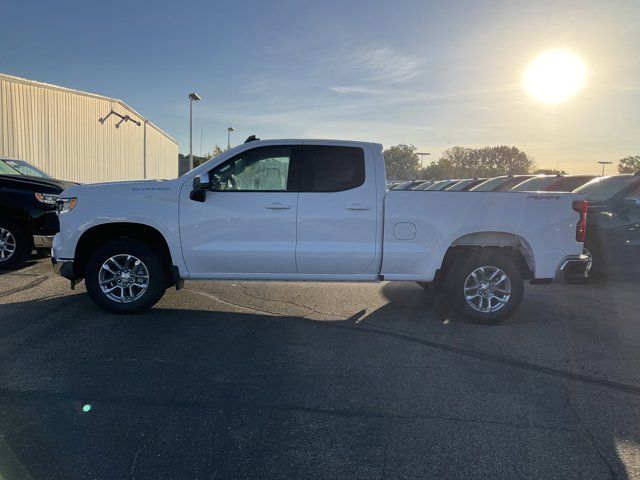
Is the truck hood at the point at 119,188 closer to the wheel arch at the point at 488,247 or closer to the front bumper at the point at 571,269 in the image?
the wheel arch at the point at 488,247

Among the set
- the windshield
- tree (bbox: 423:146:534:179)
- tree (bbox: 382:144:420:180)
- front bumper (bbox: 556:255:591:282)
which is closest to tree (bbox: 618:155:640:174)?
tree (bbox: 423:146:534:179)

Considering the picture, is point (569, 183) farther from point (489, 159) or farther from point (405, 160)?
point (489, 159)

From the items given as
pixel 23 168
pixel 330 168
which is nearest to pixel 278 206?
pixel 330 168

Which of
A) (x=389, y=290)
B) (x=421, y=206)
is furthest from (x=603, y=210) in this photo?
(x=421, y=206)

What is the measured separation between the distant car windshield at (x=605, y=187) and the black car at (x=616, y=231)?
45 millimetres

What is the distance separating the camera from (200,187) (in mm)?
5270

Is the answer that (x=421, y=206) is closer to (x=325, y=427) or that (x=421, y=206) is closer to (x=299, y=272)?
(x=299, y=272)

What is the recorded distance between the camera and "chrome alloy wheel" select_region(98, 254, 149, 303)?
5.52m

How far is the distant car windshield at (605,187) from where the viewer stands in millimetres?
8203

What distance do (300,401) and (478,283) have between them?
118 inches

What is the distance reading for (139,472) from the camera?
8.68 ft

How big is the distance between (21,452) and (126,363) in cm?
141

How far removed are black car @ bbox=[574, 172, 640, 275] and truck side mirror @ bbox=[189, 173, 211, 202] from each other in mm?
6310

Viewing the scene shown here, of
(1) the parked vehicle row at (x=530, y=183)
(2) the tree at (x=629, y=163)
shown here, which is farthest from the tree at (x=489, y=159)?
(1) the parked vehicle row at (x=530, y=183)
